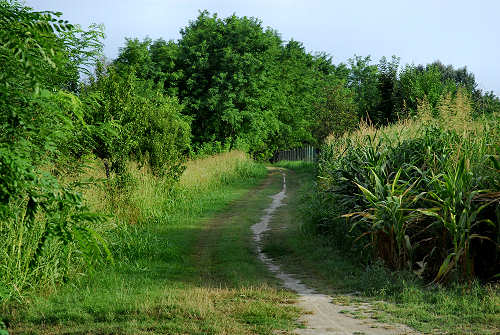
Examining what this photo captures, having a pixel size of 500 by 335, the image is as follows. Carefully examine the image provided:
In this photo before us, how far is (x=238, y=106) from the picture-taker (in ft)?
109

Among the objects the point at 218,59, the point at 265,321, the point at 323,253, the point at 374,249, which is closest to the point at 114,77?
the point at 323,253

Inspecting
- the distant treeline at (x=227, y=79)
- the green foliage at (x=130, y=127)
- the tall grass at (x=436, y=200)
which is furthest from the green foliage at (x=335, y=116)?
the tall grass at (x=436, y=200)

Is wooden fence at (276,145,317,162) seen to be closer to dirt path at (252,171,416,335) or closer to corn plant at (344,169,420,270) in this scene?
corn plant at (344,169,420,270)

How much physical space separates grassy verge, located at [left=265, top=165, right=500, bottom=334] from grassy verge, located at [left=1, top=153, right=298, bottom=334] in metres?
0.91

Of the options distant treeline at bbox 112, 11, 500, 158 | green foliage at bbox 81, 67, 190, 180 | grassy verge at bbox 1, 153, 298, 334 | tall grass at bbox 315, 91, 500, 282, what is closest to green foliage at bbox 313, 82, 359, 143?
distant treeline at bbox 112, 11, 500, 158

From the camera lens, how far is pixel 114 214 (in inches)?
343

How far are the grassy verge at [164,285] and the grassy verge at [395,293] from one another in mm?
910

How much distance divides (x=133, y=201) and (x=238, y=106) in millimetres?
20412

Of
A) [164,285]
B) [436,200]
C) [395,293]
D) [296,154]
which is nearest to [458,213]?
[436,200]

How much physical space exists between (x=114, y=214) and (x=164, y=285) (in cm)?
165

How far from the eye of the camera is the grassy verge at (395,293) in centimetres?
587

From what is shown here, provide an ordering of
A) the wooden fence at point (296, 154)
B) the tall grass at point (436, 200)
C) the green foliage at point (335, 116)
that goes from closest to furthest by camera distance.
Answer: the tall grass at point (436, 200), the green foliage at point (335, 116), the wooden fence at point (296, 154)

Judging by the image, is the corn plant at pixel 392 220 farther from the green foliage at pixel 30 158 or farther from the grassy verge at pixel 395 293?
the green foliage at pixel 30 158

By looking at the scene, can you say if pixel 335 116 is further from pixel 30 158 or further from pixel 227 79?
pixel 30 158
